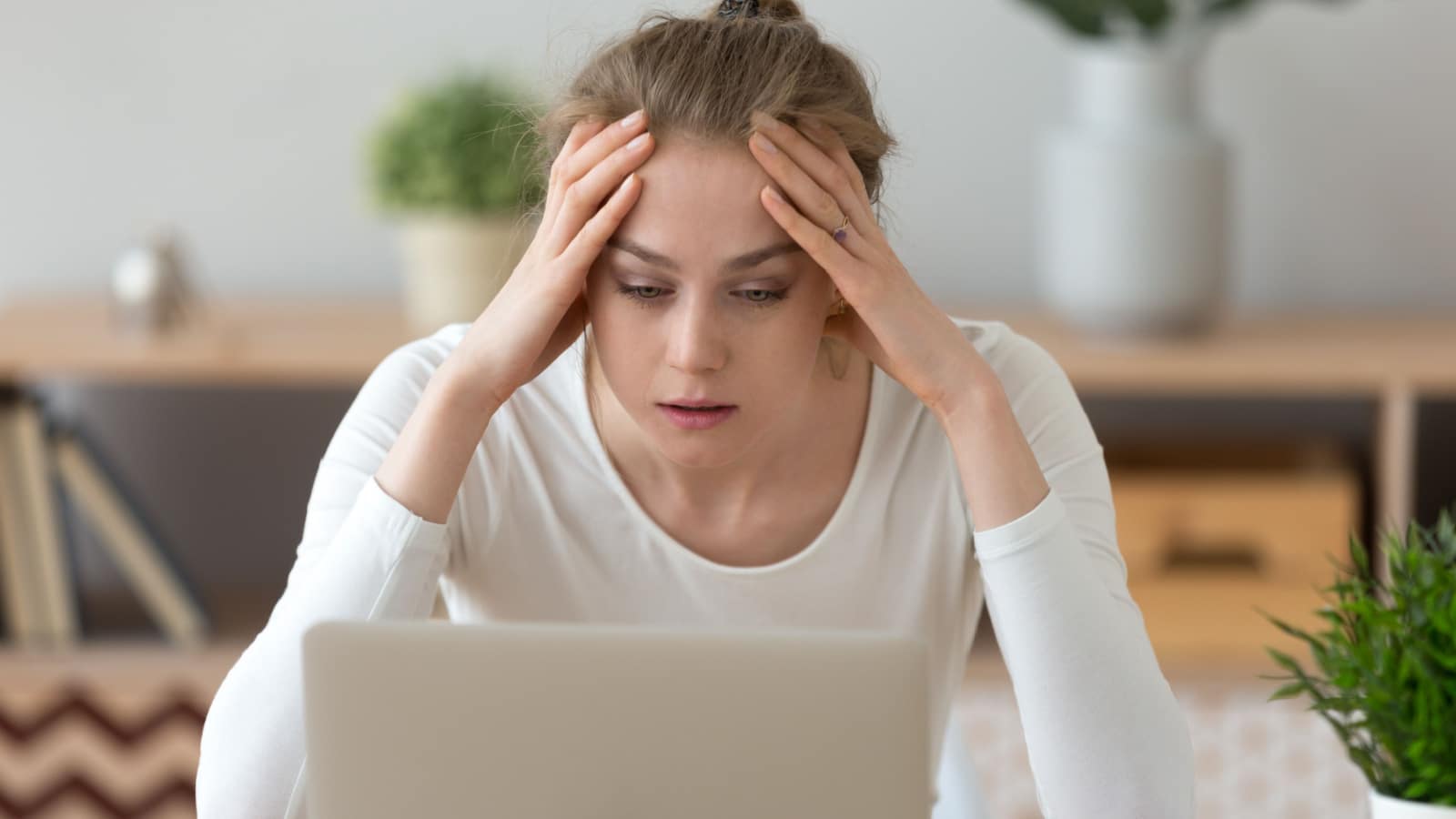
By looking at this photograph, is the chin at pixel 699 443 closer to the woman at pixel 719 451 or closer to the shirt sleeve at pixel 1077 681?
the woman at pixel 719 451

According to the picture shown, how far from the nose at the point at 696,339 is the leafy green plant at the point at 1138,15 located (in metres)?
1.24

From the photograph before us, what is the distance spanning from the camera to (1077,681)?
1186 millimetres

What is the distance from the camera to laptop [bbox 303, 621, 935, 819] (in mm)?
851

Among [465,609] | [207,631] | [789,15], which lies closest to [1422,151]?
[789,15]

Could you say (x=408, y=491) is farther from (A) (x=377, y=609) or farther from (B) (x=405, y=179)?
(B) (x=405, y=179)

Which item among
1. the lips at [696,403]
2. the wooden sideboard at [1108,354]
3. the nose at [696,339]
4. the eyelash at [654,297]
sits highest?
the eyelash at [654,297]

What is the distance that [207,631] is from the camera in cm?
245

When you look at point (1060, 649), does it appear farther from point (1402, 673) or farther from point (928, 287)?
point (928, 287)

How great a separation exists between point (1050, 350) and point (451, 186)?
843mm

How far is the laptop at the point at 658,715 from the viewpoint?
2.79ft

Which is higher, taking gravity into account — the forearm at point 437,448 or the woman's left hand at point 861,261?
the woman's left hand at point 861,261

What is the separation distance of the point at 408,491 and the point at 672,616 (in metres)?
0.26

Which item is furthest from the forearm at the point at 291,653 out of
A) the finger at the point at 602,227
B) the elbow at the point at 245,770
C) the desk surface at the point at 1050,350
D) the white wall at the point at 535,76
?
the white wall at the point at 535,76

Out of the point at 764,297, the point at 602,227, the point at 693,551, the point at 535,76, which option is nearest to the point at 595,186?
the point at 602,227
